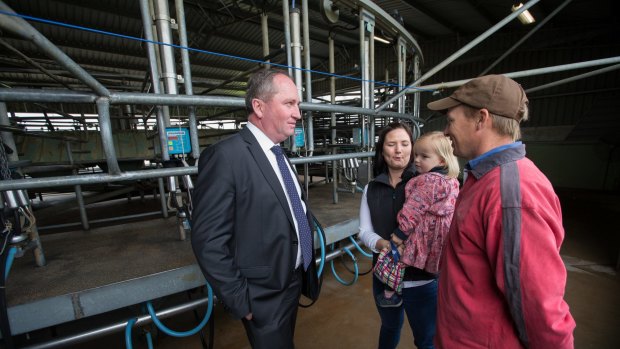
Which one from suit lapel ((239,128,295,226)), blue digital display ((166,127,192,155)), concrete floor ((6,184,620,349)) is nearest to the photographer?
suit lapel ((239,128,295,226))

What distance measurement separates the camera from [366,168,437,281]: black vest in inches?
58.9

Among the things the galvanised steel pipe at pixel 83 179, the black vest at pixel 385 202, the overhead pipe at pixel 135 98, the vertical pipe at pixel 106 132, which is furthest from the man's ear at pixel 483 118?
the vertical pipe at pixel 106 132

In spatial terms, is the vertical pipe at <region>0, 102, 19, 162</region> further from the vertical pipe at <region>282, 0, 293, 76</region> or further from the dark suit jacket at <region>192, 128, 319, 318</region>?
the vertical pipe at <region>282, 0, 293, 76</region>

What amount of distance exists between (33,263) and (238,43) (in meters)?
8.51

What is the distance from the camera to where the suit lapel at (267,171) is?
1.17 metres

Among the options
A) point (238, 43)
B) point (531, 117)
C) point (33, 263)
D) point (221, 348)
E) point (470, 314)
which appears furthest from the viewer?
point (531, 117)

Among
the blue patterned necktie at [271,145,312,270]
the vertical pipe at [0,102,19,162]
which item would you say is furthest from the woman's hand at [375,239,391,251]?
the vertical pipe at [0,102,19,162]

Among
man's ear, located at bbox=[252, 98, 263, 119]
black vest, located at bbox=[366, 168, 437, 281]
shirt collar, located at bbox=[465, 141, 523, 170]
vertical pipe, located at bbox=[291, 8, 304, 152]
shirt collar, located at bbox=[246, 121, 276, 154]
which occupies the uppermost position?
vertical pipe, located at bbox=[291, 8, 304, 152]

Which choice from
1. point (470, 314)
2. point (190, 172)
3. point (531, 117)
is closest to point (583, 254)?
point (470, 314)

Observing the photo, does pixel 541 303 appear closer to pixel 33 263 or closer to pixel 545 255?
pixel 545 255

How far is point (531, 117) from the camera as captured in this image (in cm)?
1083

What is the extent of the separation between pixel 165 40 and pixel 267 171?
128cm

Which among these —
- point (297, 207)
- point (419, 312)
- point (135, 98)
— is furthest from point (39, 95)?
point (419, 312)

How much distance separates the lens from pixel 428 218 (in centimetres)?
130
